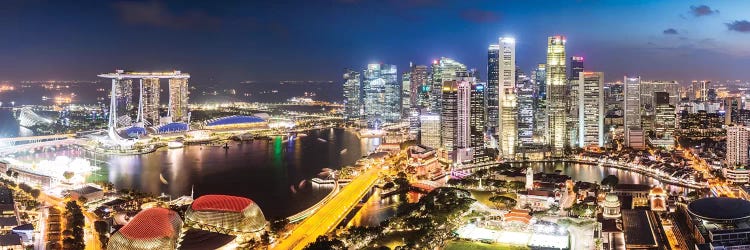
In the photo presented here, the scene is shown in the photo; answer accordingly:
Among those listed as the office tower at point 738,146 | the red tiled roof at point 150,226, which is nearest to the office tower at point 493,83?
the office tower at point 738,146

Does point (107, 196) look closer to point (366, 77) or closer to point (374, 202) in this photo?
point (374, 202)

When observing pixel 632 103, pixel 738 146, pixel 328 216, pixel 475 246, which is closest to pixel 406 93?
pixel 632 103

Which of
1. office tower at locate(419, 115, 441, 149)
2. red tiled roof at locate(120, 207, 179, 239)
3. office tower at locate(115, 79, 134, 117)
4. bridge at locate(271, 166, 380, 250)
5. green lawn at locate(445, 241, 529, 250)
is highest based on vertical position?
office tower at locate(115, 79, 134, 117)

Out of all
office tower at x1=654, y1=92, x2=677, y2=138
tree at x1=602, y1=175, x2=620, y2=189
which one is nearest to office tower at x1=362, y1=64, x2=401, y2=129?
office tower at x1=654, y1=92, x2=677, y2=138

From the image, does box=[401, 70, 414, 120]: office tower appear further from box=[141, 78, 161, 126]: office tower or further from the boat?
the boat

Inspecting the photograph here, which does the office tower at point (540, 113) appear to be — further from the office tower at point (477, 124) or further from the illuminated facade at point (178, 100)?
the illuminated facade at point (178, 100)

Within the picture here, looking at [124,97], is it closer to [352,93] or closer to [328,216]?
[352,93]

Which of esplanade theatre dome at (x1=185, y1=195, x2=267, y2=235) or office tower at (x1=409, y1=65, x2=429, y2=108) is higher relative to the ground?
office tower at (x1=409, y1=65, x2=429, y2=108)

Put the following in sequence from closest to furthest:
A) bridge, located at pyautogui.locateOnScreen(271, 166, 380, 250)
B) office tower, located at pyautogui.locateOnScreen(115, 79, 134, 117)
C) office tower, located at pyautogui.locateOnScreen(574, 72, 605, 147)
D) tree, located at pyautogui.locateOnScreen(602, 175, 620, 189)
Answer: bridge, located at pyautogui.locateOnScreen(271, 166, 380, 250) → tree, located at pyautogui.locateOnScreen(602, 175, 620, 189) → office tower, located at pyautogui.locateOnScreen(574, 72, 605, 147) → office tower, located at pyautogui.locateOnScreen(115, 79, 134, 117)

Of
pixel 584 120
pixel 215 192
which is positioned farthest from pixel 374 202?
pixel 584 120
